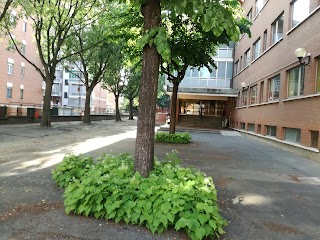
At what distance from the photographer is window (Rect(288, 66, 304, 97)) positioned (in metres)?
12.7

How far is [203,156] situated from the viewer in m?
10.6

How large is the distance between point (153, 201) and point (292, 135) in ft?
35.9

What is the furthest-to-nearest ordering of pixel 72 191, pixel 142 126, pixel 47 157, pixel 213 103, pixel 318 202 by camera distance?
pixel 213 103, pixel 47 157, pixel 318 202, pixel 142 126, pixel 72 191

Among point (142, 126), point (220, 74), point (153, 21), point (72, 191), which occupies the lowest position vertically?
point (72, 191)

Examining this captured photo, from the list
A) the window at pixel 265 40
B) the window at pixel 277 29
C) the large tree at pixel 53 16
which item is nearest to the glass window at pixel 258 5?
the window at pixel 265 40

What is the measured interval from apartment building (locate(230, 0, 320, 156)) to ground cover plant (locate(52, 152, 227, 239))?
7.90m

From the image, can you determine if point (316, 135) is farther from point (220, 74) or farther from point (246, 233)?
point (220, 74)

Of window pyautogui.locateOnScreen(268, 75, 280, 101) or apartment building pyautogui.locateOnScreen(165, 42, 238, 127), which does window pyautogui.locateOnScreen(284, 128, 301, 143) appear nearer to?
window pyautogui.locateOnScreen(268, 75, 280, 101)

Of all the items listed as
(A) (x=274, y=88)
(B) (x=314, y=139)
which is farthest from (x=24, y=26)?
(B) (x=314, y=139)

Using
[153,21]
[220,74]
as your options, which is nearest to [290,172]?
[153,21]

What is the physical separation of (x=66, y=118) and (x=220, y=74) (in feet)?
52.0

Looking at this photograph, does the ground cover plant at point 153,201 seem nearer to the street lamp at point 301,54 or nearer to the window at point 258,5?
A: the street lamp at point 301,54

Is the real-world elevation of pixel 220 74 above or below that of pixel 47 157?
above

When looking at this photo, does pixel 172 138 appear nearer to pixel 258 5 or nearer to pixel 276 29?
pixel 276 29
